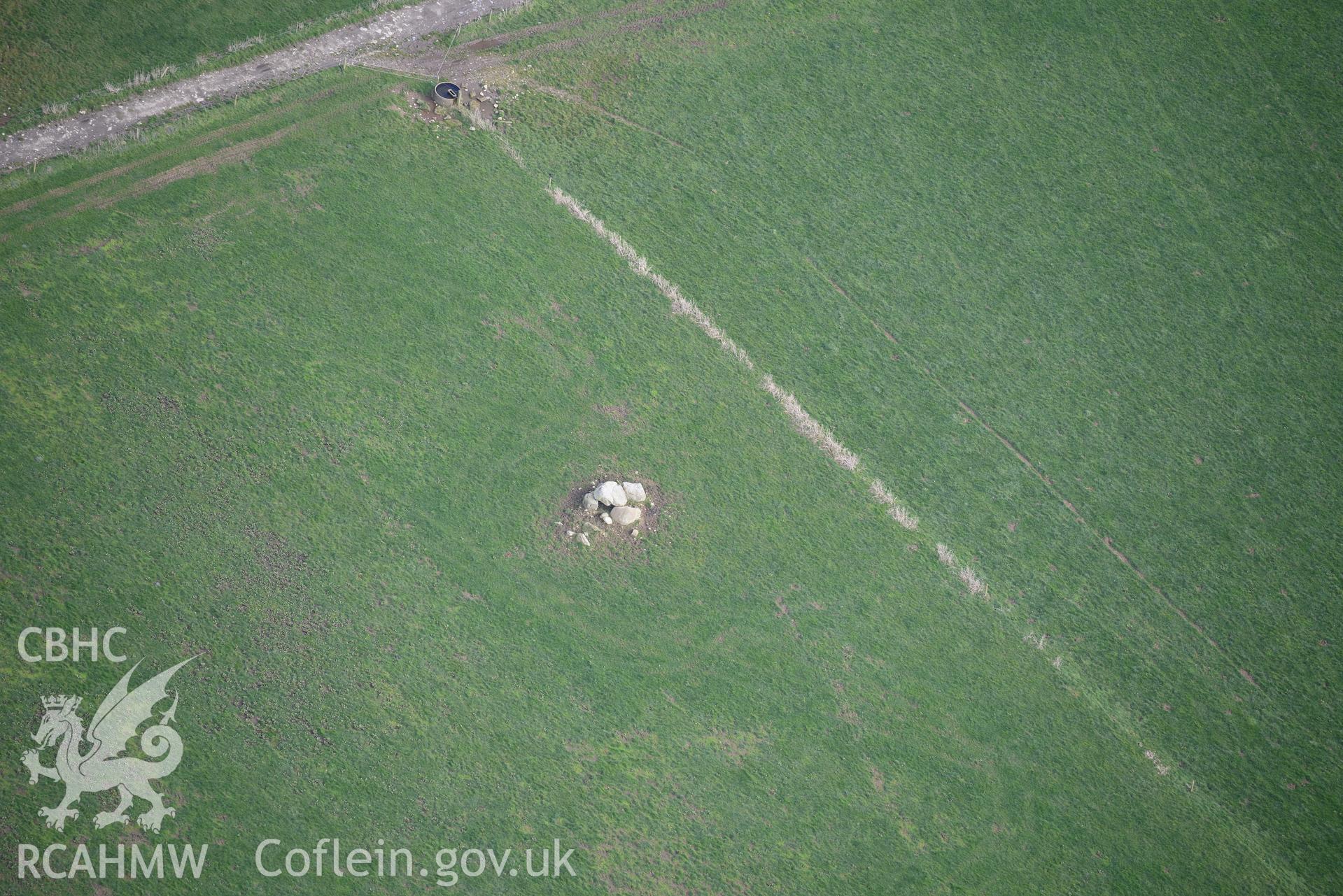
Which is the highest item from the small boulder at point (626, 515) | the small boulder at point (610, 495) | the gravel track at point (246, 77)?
the gravel track at point (246, 77)

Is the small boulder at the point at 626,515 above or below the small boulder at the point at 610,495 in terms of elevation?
below

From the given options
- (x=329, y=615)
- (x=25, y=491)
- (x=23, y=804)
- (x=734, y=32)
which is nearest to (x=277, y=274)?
(x=25, y=491)

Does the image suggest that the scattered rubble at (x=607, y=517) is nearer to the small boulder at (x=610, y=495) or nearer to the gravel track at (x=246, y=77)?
the small boulder at (x=610, y=495)

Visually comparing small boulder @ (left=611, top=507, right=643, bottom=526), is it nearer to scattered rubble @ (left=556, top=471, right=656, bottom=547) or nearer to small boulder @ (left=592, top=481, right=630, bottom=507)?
scattered rubble @ (left=556, top=471, right=656, bottom=547)

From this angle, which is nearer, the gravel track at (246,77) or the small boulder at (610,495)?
the small boulder at (610,495)

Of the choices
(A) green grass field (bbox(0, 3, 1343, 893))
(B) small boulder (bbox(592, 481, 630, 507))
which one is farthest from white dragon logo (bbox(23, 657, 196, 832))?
(B) small boulder (bbox(592, 481, 630, 507))

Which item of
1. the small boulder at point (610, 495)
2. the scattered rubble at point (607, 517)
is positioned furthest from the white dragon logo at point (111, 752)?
the small boulder at point (610, 495)

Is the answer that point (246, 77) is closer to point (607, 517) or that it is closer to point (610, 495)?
point (610, 495)

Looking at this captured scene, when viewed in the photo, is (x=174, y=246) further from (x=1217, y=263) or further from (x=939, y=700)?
(x=1217, y=263)
